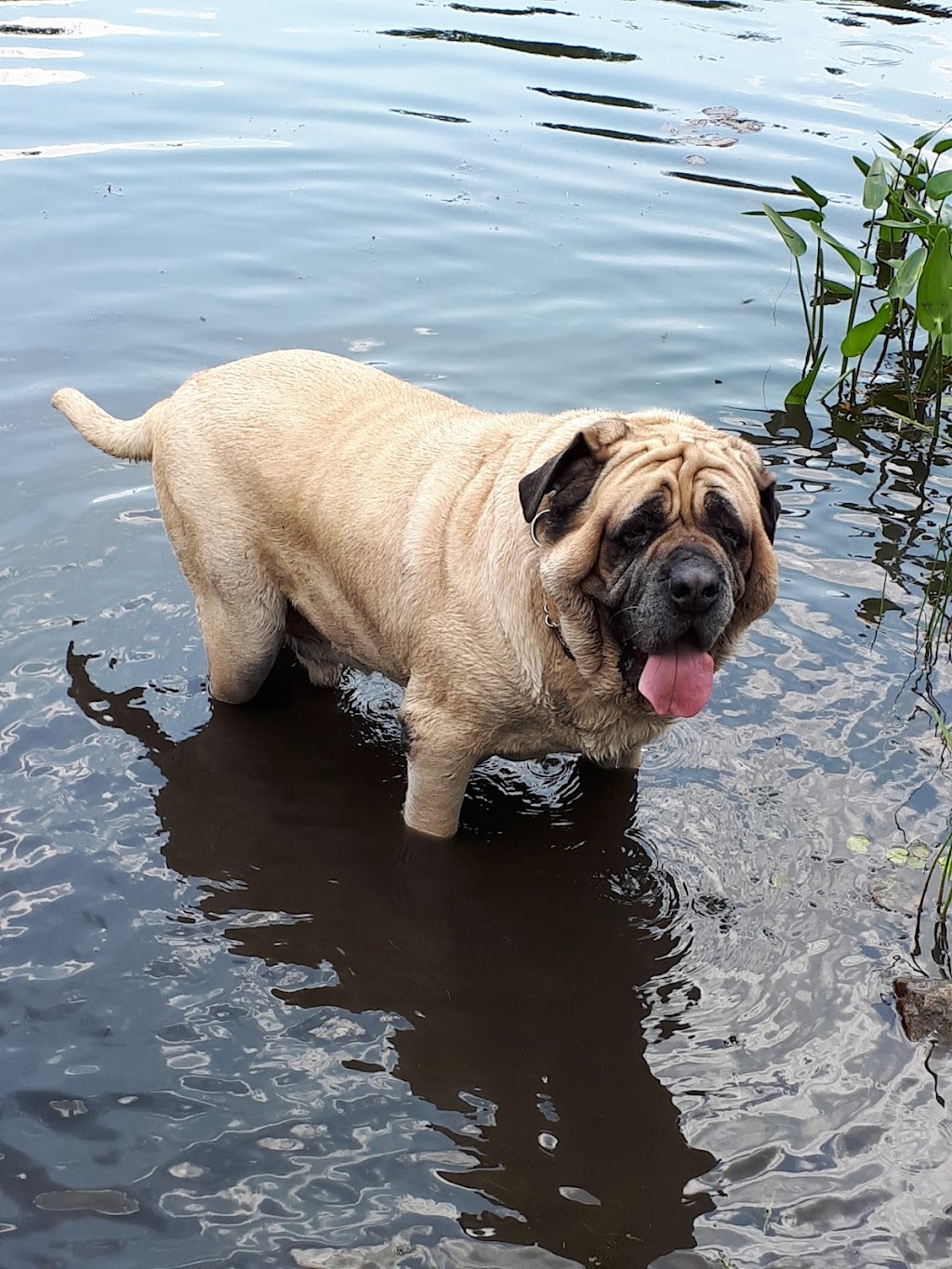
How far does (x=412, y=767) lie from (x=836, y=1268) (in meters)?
1.98

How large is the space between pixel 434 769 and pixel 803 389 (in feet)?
13.2

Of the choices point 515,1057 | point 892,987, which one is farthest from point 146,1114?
point 892,987

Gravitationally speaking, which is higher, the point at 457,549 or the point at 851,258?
the point at 851,258

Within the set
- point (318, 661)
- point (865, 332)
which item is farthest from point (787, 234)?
point (318, 661)

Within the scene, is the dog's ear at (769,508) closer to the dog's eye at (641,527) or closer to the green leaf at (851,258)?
the dog's eye at (641,527)

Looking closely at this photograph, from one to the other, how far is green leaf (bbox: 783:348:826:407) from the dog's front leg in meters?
3.76

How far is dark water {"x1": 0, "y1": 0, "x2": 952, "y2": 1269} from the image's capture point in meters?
3.57

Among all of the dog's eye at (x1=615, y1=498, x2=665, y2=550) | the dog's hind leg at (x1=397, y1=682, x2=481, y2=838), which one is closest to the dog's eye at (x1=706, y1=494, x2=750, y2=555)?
the dog's eye at (x1=615, y1=498, x2=665, y2=550)

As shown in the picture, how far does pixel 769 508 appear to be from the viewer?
4047 mm

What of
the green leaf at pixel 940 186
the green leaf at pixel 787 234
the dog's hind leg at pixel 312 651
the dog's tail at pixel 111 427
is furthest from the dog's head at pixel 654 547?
the green leaf at pixel 940 186

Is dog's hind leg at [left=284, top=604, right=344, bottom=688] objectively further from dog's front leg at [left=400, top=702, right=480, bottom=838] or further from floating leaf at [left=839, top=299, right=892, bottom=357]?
floating leaf at [left=839, top=299, right=892, bottom=357]

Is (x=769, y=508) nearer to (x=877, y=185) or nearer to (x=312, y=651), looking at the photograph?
(x=312, y=651)

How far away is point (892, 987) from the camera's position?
4262mm

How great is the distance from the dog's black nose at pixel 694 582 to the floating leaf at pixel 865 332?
3578 millimetres
